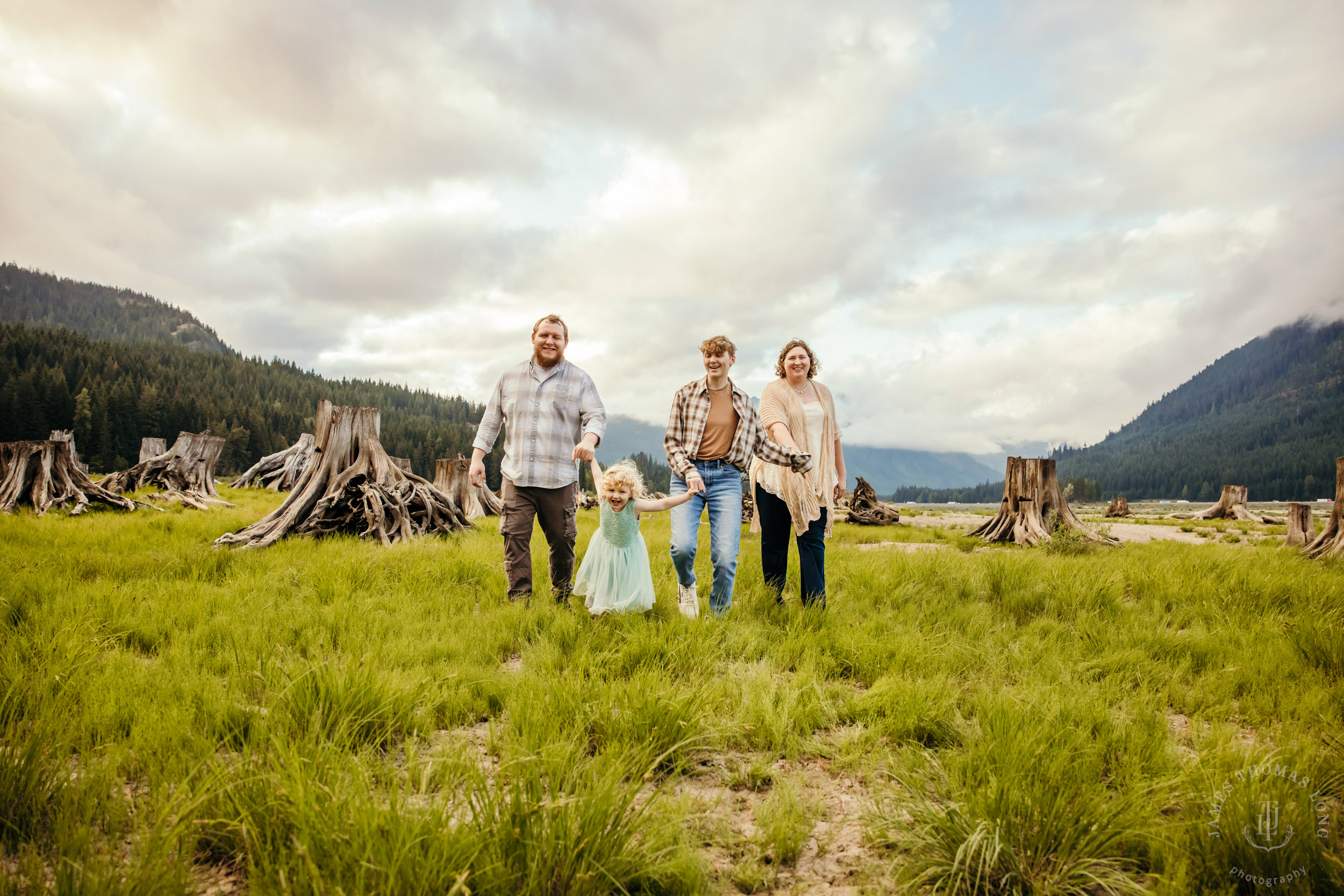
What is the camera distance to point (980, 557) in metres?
7.69

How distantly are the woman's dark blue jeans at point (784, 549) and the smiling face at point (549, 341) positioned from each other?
2461 millimetres

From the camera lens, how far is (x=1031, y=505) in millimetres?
11734

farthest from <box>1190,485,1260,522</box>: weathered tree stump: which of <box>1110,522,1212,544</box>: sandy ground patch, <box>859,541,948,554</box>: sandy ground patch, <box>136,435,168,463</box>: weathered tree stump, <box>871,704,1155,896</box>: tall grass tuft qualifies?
<box>136,435,168,463</box>: weathered tree stump

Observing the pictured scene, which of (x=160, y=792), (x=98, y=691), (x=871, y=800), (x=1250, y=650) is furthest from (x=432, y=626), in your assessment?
(x=1250, y=650)

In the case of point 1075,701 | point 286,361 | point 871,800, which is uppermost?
point 286,361

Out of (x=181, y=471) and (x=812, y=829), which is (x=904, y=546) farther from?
(x=181, y=471)

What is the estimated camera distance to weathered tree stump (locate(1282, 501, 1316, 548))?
10.3 metres

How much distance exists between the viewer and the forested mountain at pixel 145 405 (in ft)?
212

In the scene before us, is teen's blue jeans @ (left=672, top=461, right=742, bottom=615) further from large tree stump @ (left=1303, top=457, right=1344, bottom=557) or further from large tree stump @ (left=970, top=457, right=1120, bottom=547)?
large tree stump @ (left=1303, top=457, right=1344, bottom=557)

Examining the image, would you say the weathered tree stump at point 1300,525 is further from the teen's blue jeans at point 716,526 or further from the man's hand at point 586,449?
the man's hand at point 586,449

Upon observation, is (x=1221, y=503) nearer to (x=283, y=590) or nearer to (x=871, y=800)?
(x=871, y=800)

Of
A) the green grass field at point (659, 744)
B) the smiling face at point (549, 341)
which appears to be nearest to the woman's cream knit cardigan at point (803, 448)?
the green grass field at point (659, 744)

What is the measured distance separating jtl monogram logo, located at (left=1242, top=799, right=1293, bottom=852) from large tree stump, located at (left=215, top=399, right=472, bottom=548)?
9.58 m

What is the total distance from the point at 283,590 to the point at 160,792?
13.2 ft
